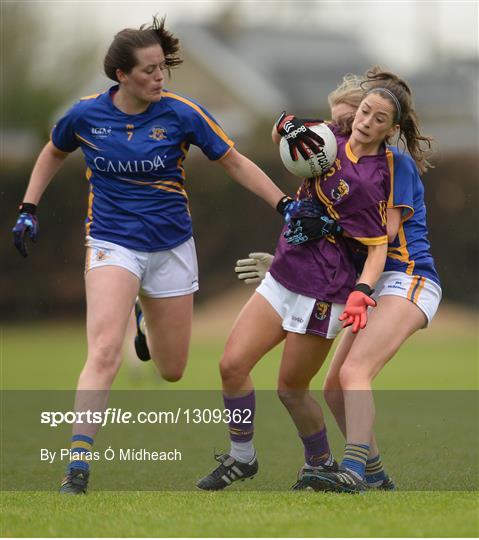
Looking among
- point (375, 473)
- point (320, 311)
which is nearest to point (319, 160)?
point (320, 311)

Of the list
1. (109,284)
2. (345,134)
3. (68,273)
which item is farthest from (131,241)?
(68,273)

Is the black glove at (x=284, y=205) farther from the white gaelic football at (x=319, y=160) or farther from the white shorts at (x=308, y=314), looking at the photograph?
the white shorts at (x=308, y=314)

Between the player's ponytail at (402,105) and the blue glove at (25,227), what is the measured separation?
6.60ft

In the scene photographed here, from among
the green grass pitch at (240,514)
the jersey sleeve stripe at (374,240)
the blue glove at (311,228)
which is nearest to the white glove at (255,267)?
the blue glove at (311,228)

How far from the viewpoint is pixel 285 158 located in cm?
588

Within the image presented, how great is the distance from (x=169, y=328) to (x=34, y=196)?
1080 mm

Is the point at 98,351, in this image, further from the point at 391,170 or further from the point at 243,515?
the point at 391,170

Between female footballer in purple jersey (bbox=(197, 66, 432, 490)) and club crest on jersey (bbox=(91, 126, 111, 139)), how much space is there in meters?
0.94

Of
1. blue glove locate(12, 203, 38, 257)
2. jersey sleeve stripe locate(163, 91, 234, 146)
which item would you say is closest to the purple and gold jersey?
jersey sleeve stripe locate(163, 91, 234, 146)

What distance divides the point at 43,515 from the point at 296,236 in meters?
1.85

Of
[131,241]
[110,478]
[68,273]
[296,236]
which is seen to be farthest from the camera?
[68,273]

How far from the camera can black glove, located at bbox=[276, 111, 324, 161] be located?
5727 millimetres

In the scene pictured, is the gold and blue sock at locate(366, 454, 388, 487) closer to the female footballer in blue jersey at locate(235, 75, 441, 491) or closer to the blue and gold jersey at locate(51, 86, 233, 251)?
the female footballer in blue jersey at locate(235, 75, 441, 491)

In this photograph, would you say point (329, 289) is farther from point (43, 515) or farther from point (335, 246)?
point (43, 515)
